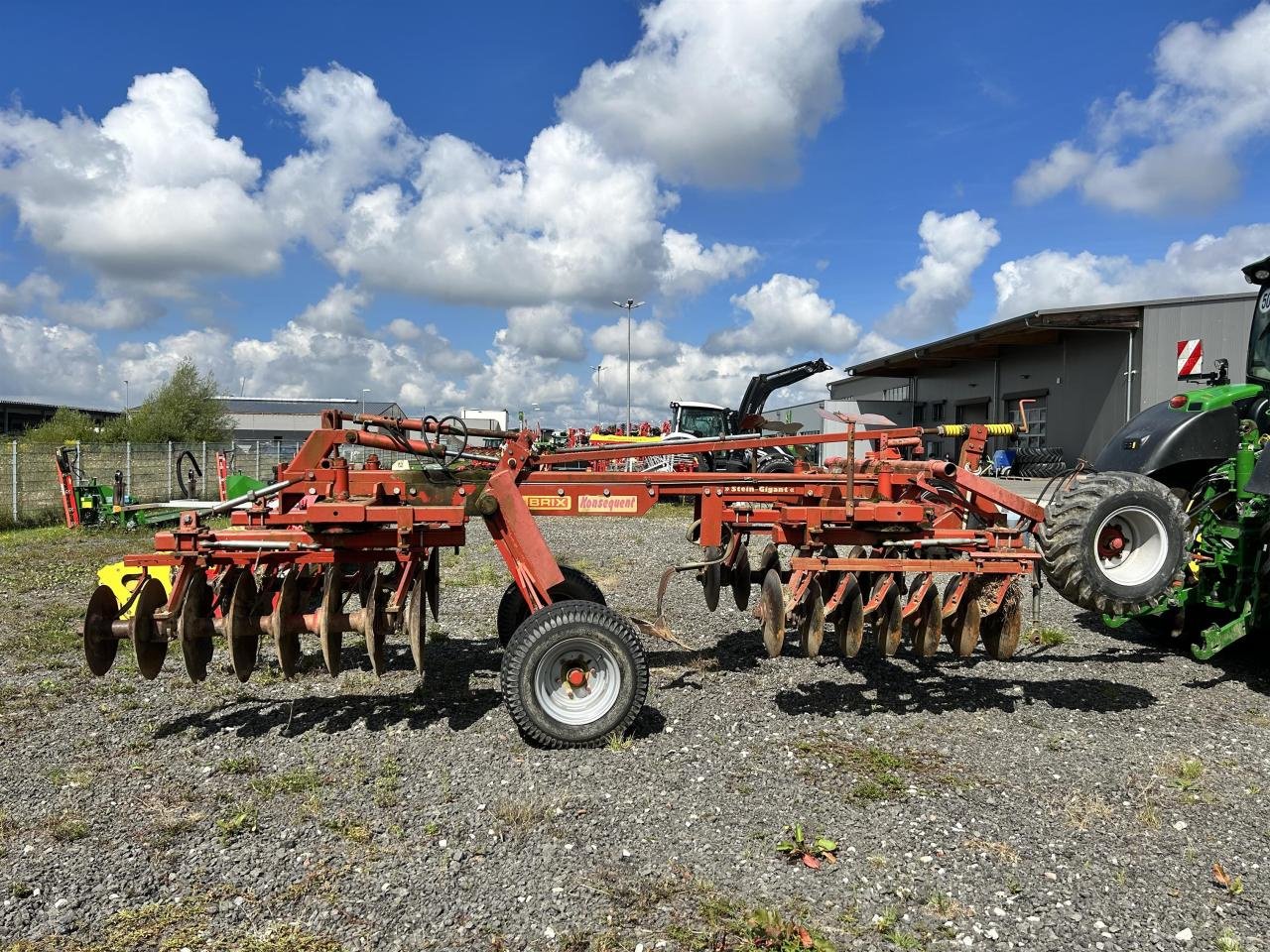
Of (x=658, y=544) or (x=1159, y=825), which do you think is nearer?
(x=1159, y=825)

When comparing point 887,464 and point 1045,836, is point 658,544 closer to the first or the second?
point 887,464

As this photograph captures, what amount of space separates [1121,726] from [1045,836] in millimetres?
1770

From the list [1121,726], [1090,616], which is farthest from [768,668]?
[1090,616]

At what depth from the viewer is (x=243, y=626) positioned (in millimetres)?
4773

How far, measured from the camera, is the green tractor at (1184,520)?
4.88m

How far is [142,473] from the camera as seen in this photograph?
2030 cm

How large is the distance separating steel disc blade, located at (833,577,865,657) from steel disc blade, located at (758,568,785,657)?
40 centimetres

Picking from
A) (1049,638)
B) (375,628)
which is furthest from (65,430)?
(1049,638)

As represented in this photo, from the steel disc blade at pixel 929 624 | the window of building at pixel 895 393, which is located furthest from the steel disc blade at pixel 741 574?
the window of building at pixel 895 393

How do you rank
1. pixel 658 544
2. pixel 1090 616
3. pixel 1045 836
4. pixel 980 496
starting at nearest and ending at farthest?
pixel 1045 836
pixel 980 496
pixel 1090 616
pixel 658 544

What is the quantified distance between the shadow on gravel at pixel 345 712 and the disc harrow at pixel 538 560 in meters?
0.37

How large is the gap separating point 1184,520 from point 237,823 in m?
5.45

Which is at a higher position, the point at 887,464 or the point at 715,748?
the point at 887,464

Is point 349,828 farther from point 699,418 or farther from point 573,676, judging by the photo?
point 699,418
